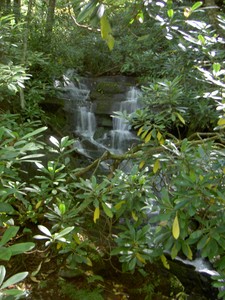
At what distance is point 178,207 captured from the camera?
2.05 metres

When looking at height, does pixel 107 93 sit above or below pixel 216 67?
below

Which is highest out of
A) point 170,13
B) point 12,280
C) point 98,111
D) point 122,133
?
Answer: point 170,13

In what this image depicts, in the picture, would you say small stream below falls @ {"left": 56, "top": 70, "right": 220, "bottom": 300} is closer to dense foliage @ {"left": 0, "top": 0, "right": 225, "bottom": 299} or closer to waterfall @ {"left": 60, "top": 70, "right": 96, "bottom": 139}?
waterfall @ {"left": 60, "top": 70, "right": 96, "bottom": 139}

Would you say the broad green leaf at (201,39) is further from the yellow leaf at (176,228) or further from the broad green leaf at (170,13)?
the yellow leaf at (176,228)

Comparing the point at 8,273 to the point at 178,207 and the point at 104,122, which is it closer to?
the point at 178,207

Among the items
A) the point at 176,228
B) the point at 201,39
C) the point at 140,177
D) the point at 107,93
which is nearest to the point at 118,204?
the point at 140,177

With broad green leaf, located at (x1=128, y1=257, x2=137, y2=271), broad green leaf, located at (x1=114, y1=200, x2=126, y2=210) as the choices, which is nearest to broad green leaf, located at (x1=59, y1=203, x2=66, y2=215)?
broad green leaf, located at (x1=114, y1=200, x2=126, y2=210)

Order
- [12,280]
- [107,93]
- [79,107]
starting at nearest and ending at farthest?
1. [12,280]
2. [79,107]
3. [107,93]

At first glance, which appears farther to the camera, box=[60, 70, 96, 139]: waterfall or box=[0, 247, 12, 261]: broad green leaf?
box=[60, 70, 96, 139]: waterfall

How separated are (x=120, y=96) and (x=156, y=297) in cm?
574

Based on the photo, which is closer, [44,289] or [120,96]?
[44,289]

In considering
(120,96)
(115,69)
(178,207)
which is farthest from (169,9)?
(115,69)

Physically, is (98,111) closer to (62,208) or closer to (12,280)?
(62,208)

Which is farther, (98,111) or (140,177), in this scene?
(98,111)
